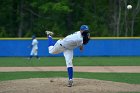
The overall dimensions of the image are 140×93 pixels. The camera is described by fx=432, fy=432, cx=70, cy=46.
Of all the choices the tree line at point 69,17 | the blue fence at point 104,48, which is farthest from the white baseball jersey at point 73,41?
Result: the tree line at point 69,17

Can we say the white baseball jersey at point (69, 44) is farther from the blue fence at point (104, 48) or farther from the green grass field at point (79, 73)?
the blue fence at point (104, 48)

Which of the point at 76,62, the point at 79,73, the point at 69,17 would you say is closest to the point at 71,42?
the point at 79,73

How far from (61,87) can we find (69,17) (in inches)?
1388

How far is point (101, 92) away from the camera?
1263 cm

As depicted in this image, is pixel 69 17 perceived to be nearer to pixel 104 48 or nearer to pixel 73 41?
pixel 104 48

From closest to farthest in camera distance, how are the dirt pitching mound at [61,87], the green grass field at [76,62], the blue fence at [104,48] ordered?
the dirt pitching mound at [61,87], the green grass field at [76,62], the blue fence at [104,48]

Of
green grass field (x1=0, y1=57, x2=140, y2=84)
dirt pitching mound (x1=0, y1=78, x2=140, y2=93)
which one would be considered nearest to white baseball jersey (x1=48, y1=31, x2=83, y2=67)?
dirt pitching mound (x1=0, y1=78, x2=140, y2=93)

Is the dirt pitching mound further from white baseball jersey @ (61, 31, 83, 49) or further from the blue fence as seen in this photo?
the blue fence

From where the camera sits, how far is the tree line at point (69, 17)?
46.7 metres

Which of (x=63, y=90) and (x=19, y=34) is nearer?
(x=63, y=90)

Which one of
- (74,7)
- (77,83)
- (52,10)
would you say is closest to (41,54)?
(52,10)

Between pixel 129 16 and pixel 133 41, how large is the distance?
13.5 meters

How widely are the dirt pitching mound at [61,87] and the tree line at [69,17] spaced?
31145 millimetres

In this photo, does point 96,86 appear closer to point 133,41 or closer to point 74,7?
point 133,41
